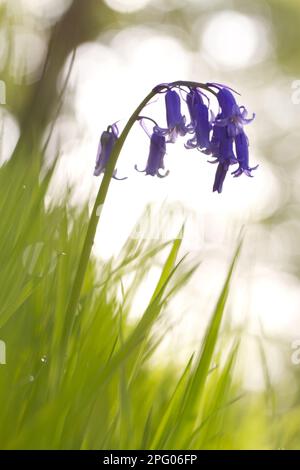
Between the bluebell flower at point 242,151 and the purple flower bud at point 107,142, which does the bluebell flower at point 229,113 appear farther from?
the purple flower bud at point 107,142

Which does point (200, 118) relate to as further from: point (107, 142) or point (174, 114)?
point (107, 142)

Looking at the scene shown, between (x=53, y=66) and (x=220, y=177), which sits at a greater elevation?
(x=53, y=66)

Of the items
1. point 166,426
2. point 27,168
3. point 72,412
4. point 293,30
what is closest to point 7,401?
point 72,412

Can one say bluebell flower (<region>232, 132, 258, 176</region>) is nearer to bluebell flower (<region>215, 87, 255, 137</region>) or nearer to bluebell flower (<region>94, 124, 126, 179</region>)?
bluebell flower (<region>215, 87, 255, 137</region>)
